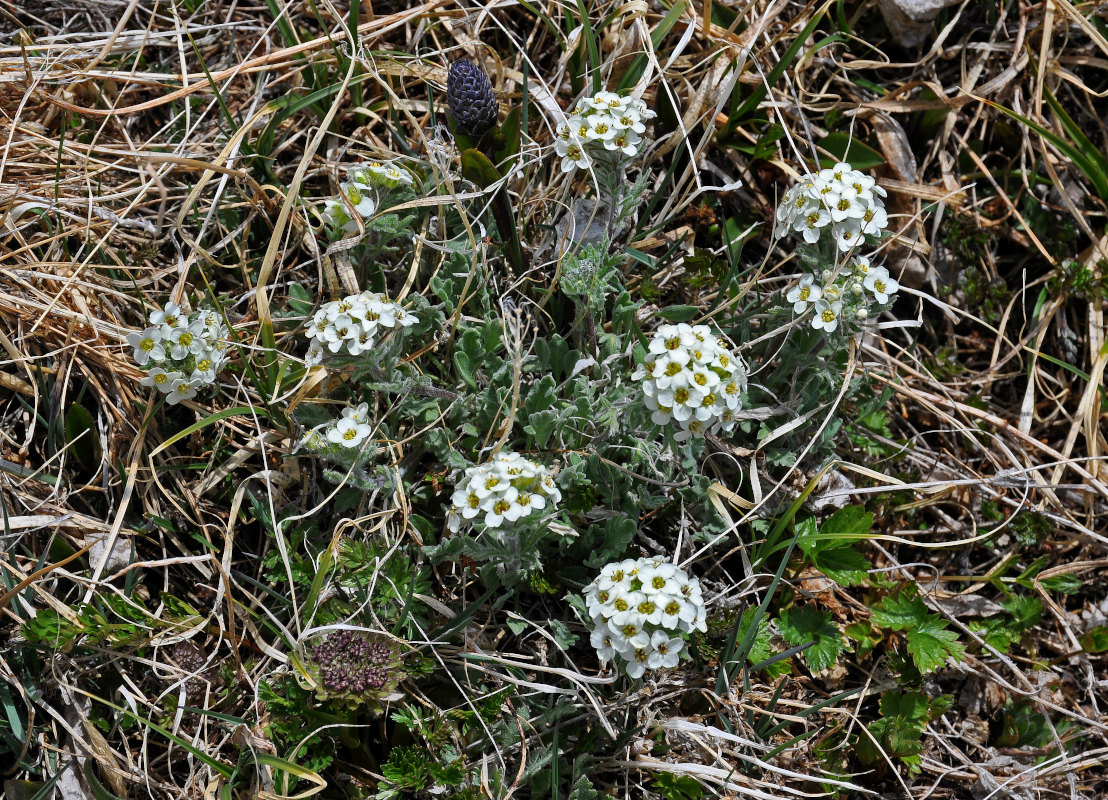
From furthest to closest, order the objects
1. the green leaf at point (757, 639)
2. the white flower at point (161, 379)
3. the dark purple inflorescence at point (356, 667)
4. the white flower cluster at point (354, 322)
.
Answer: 1. the green leaf at point (757, 639)
2. the white flower at point (161, 379)
3. the white flower cluster at point (354, 322)
4. the dark purple inflorescence at point (356, 667)

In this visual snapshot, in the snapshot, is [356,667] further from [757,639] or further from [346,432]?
[757,639]

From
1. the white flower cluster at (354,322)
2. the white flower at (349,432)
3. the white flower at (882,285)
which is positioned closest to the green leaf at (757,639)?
the white flower at (882,285)

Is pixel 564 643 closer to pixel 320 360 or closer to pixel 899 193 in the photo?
pixel 320 360

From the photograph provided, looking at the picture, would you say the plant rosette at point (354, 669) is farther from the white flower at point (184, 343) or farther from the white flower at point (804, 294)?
the white flower at point (804, 294)

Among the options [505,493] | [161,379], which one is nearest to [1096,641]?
[505,493]

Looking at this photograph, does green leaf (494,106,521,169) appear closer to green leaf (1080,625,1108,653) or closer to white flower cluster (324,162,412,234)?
white flower cluster (324,162,412,234)

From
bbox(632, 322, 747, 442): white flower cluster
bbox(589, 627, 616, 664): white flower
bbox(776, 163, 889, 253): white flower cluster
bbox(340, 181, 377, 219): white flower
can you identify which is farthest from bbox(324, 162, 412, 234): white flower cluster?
bbox(589, 627, 616, 664): white flower
